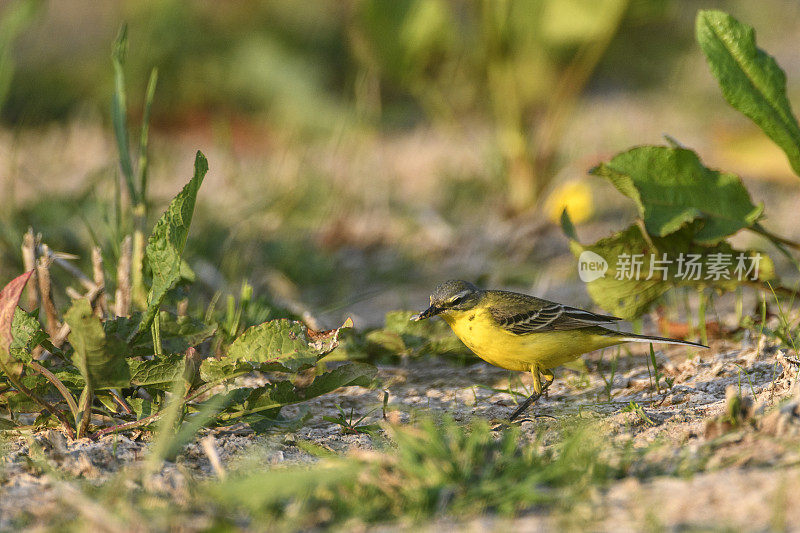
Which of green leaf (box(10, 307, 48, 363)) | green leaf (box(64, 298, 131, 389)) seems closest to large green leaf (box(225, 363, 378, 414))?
green leaf (box(64, 298, 131, 389))

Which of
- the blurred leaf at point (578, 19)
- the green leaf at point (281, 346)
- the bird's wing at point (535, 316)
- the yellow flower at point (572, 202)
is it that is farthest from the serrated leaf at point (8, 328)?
the blurred leaf at point (578, 19)

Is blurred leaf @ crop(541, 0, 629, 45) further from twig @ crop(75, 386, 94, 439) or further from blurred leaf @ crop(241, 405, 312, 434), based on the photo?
twig @ crop(75, 386, 94, 439)

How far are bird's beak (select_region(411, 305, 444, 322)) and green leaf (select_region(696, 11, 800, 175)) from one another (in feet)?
4.30

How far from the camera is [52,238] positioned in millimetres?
4164

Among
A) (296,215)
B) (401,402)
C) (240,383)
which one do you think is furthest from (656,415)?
(296,215)

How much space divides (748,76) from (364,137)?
2891 mm

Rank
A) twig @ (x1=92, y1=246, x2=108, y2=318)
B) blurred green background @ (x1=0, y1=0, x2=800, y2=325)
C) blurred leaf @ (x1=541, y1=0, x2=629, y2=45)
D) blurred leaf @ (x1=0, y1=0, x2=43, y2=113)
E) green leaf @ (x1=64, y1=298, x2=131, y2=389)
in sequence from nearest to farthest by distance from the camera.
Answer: green leaf @ (x1=64, y1=298, x2=131, y2=389) → twig @ (x1=92, y1=246, x2=108, y2=318) → blurred leaf @ (x1=0, y1=0, x2=43, y2=113) → blurred green background @ (x1=0, y1=0, x2=800, y2=325) → blurred leaf @ (x1=541, y1=0, x2=629, y2=45)

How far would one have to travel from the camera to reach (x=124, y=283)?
2744 millimetres

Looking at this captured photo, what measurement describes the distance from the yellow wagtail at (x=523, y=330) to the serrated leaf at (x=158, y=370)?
0.93m

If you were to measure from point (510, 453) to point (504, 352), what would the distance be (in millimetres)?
844

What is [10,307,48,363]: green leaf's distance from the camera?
7.45 feet

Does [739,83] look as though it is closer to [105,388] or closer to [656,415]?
[656,415]

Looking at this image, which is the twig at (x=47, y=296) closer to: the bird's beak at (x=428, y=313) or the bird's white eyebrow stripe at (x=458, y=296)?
the bird's beak at (x=428, y=313)

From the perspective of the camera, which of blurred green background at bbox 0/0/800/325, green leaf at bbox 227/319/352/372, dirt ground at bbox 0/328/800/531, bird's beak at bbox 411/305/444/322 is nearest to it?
dirt ground at bbox 0/328/800/531
